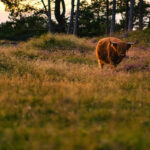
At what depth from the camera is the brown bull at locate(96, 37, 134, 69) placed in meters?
10.9

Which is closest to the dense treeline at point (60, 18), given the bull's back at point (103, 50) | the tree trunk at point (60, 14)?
the tree trunk at point (60, 14)

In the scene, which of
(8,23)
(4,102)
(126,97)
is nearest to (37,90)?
(4,102)

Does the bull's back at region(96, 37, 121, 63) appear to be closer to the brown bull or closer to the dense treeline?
the brown bull

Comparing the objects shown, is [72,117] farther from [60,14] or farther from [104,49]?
[60,14]

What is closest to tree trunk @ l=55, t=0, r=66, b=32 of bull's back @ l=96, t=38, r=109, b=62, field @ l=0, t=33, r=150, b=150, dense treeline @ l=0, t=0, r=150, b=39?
dense treeline @ l=0, t=0, r=150, b=39

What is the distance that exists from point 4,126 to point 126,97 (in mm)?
3383

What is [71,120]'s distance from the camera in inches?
183

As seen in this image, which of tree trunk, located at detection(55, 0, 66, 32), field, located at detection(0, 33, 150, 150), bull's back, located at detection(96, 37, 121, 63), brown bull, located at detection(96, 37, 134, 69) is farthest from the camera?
tree trunk, located at detection(55, 0, 66, 32)

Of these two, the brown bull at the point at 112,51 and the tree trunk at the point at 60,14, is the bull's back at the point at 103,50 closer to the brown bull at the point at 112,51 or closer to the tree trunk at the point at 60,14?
the brown bull at the point at 112,51

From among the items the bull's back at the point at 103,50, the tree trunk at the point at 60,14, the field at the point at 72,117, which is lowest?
the field at the point at 72,117

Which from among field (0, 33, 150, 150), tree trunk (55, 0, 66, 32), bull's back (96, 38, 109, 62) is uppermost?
tree trunk (55, 0, 66, 32)

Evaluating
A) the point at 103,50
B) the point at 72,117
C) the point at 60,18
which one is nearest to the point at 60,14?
the point at 60,18

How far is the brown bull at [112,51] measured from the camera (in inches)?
430

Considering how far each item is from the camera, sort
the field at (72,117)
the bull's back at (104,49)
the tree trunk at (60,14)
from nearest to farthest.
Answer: the field at (72,117) < the bull's back at (104,49) < the tree trunk at (60,14)
